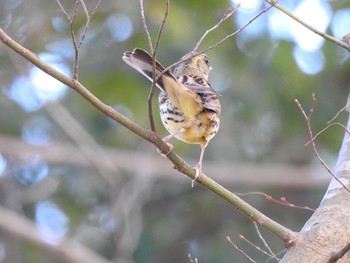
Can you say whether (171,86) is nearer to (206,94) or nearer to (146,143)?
(206,94)

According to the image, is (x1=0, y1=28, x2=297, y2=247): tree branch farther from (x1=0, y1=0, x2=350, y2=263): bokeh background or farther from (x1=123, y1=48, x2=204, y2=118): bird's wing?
(x1=0, y1=0, x2=350, y2=263): bokeh background

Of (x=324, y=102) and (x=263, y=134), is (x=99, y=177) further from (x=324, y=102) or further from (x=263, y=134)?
(x=324, y=102)

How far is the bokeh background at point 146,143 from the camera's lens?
757 cm

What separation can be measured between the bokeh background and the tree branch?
13.8 feet

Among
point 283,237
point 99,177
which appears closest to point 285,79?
point 99,177

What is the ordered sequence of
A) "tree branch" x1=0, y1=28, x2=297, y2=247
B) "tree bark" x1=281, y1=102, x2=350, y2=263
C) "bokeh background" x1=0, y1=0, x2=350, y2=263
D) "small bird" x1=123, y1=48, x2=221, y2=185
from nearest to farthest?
"tree branch" x1=0, y1=28, x2=297, y2=247 < "tree bark" x1=281, y1=102, x2=350, y2=263 < "small bird" x1=123, y1=48, x2=221, y2=185 < "bokeh background" x1=0, y1=0, x2=350, y2=263

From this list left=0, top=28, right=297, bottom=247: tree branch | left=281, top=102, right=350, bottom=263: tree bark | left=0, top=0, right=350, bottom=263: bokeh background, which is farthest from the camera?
left=0, top=0, right=350, bottom=263: bokeh background

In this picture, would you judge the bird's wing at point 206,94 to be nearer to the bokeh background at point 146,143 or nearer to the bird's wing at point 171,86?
the bird's wing at point 171,86

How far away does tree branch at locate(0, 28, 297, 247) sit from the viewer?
8.75 feet

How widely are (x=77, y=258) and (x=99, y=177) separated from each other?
162cm

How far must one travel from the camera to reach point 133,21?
8133mm

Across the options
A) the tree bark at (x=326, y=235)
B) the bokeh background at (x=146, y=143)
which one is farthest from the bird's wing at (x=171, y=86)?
the bokeh background at (x=146, y=143)

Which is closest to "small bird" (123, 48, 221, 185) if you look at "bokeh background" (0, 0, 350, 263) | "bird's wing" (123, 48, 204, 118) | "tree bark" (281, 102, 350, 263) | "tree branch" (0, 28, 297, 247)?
"bird's wing" (123, 48, 204, 118)

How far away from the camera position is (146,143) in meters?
8.03
